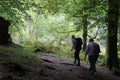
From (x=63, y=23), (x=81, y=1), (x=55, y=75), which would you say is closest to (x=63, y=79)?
(x=55, y=75)

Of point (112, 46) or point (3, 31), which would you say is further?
point (112, 46)

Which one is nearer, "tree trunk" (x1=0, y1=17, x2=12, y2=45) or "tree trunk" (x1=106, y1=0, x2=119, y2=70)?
"tree trunk" (x1=106, y1=0, x2=119, y2=70)

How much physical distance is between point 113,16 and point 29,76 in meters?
7.95

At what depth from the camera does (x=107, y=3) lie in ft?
52.0

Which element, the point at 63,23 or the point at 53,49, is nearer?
the point at 53,49

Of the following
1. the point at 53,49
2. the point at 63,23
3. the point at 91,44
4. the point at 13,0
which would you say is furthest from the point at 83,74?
the point at 63,23

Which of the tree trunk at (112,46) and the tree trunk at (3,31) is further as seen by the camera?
the tree trunk at (3,31)

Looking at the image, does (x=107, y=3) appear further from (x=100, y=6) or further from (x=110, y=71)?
(x=110, y=71)

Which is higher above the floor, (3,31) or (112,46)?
(3,31)

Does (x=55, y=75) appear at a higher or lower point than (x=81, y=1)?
lower

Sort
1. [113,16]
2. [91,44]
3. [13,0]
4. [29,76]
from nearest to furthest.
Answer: [29,76] < [91,44] < [13,0] < [113,16]

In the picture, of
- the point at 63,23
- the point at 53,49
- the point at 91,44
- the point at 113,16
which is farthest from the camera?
the point at 63,23

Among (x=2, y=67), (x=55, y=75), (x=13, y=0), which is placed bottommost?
(x=55, y=75)

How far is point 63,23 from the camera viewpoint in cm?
3278
